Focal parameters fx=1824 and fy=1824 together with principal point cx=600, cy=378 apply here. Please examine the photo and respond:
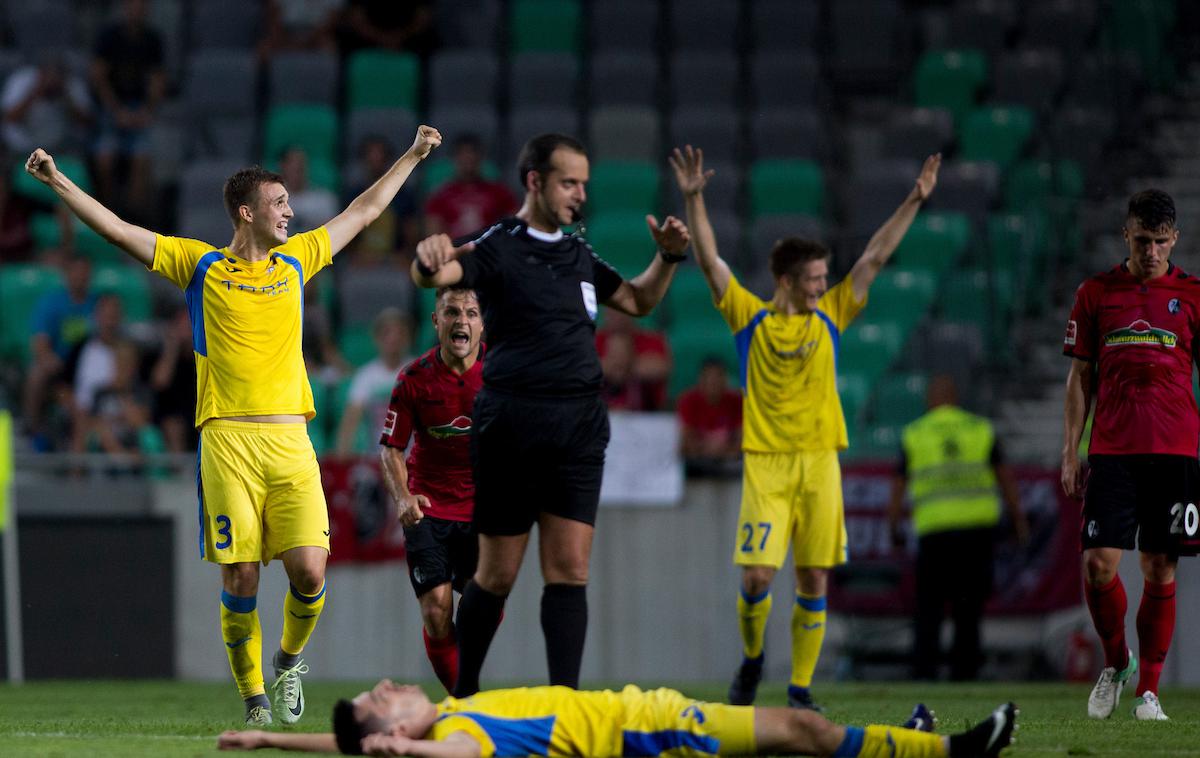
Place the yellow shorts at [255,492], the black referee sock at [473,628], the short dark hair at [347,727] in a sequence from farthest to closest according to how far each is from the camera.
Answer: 1. the yellow shorts at [255,492]
2. the black referee sock at [473,628]
3. the short dark hair at [347,727]

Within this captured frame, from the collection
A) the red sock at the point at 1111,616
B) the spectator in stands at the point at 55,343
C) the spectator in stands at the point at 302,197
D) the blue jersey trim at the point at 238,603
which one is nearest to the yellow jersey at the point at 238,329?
the blue jersey trim at the point at 238,603

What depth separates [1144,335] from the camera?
8.41m

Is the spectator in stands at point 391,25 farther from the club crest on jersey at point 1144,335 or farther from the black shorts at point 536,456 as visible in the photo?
the black shorts at point 536,456

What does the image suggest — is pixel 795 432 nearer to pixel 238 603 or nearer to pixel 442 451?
pixel 442 451

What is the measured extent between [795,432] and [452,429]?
1.78 meters

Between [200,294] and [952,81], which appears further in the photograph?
[952,81]

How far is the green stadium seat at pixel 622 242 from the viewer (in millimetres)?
16594

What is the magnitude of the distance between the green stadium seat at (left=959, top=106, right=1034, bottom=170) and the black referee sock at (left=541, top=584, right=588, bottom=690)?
11.7 metres

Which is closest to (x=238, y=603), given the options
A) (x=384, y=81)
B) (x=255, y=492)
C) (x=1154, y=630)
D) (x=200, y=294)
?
(x=255, y=492)

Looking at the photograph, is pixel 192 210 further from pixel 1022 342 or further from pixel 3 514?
pixel 1022 342

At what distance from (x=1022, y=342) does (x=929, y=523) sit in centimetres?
269

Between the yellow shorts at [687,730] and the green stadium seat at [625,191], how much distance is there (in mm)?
11955

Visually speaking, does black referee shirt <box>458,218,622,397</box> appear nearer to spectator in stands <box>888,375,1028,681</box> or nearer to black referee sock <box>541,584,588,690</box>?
black referee sock <box>541,584,588,690</box>

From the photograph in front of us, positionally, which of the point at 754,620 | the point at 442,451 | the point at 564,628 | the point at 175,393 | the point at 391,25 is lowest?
the point at 754,620
